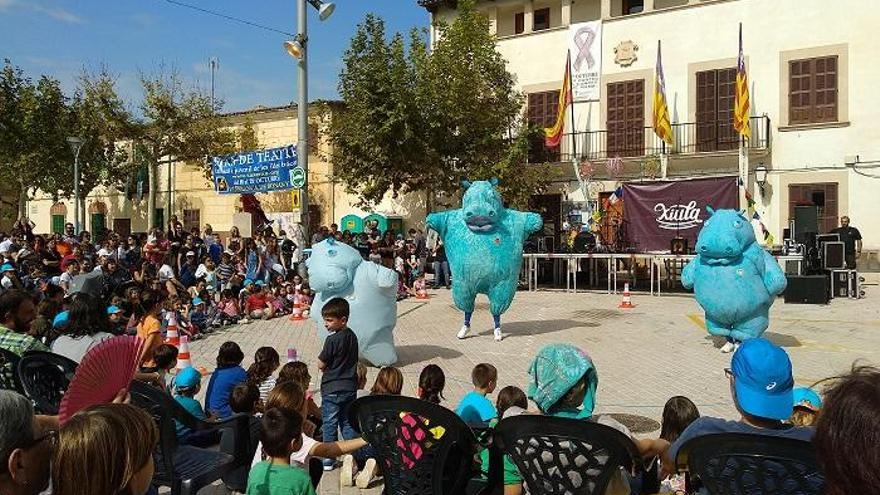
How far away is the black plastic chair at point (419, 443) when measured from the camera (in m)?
3.06

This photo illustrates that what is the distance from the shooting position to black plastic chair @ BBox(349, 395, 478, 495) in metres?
3.06

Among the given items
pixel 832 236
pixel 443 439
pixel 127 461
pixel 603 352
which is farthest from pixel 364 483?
pixel 832 236

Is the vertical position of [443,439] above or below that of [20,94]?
below

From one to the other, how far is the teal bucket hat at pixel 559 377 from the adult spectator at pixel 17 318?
10.8ft

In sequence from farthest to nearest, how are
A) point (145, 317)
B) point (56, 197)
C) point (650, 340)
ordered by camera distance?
point (56, 197) → point (650, 340) → point (145, 317)

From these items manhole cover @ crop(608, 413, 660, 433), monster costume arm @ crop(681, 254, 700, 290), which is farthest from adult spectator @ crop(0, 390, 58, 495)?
monster costume arm @ crop(681, 254, 700, 290)

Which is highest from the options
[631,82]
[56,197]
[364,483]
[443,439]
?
[631,82]

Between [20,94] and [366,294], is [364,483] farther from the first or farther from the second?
[20,94]

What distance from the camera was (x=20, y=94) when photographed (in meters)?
26.7

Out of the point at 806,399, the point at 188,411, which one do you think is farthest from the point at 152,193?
the point at 806,399

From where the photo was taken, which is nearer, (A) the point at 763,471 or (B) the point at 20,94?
(A) the point at 763,471

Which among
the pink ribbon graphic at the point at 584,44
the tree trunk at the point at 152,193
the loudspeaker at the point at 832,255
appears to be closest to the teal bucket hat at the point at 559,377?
the loudspeaker at the point at 832,255

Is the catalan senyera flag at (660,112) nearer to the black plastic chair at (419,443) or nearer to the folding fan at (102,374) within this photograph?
the black plastic chair at (419,443)

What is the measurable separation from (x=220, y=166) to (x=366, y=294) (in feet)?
37.8
